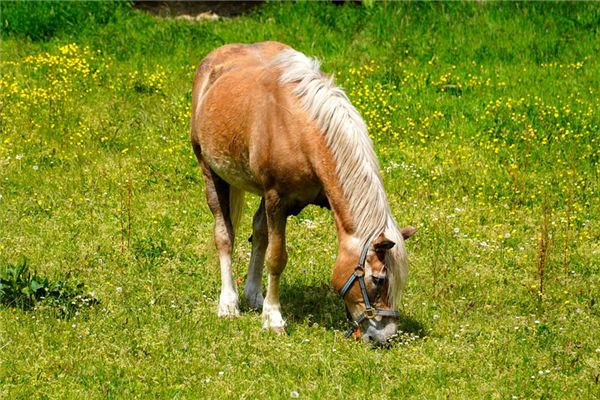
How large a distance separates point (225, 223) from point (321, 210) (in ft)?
6.31

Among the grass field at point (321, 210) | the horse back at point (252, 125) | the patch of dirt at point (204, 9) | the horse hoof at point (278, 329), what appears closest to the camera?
the grass field at point (321, 210)

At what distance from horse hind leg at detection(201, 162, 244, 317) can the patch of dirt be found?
7.16 meters

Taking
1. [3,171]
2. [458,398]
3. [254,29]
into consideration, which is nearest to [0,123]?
[3,171]

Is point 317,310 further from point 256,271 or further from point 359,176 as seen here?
point 359,176

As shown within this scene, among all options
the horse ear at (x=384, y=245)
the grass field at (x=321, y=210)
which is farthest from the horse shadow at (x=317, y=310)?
the horse ear at (x=384, y=245)

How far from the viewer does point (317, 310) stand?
729cm

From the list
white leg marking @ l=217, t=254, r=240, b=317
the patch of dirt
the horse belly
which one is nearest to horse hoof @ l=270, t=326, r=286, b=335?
white leg marking @ l=217, t=254, r=240, b=317

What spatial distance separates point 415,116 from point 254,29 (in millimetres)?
3659

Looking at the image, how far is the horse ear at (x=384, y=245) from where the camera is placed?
19.2 ft

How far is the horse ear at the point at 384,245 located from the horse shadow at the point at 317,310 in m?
0.91

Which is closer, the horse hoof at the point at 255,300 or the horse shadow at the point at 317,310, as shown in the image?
the horse shadow at the point at 317,310

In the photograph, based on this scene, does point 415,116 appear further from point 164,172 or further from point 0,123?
point 0,123

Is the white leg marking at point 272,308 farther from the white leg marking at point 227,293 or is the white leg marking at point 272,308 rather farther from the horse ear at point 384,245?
the horse ear at point 384,245

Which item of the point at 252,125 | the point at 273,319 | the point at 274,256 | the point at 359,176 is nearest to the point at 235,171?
the point at 252,125
